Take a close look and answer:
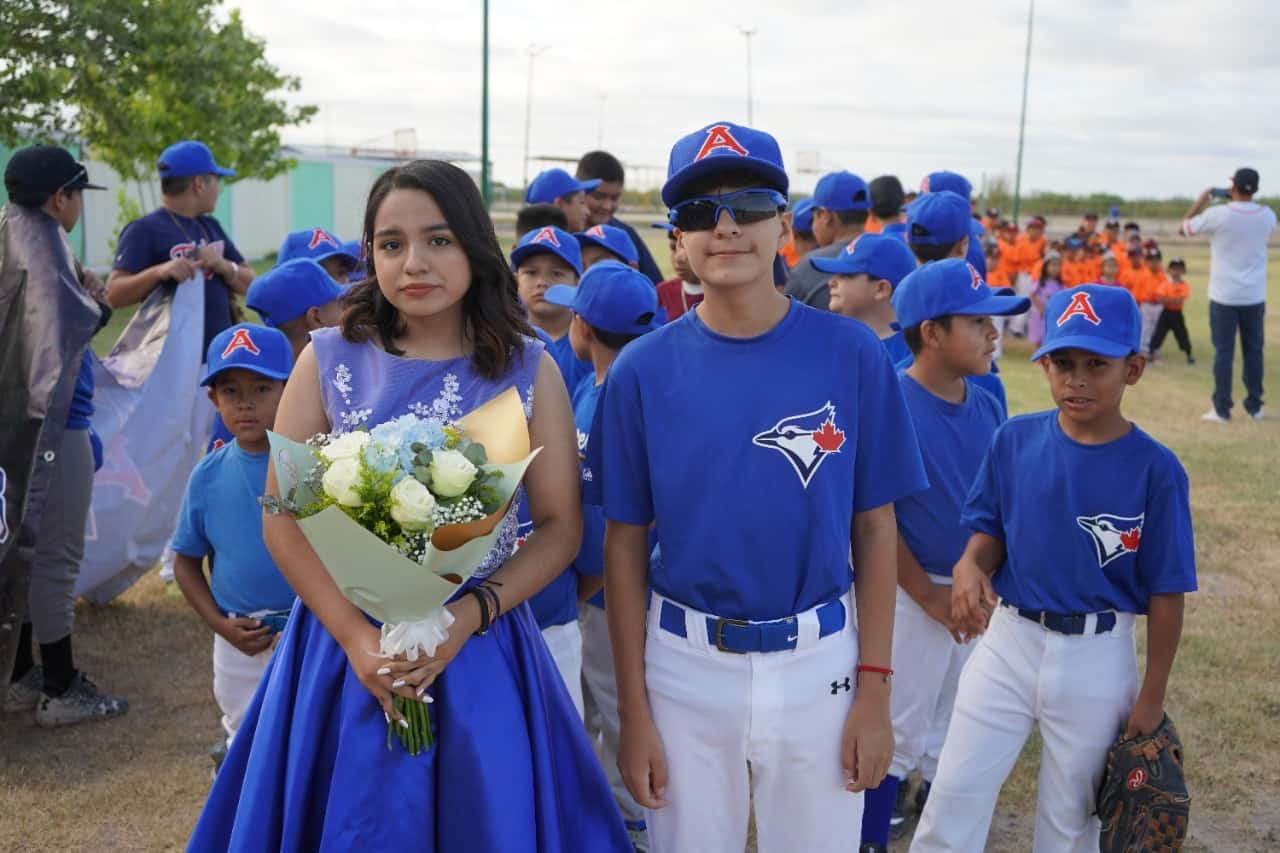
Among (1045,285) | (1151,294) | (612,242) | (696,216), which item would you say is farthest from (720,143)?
(1045,285)

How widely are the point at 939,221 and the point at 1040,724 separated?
3197mm

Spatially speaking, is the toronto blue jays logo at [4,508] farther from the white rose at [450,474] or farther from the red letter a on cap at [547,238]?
the white rose at [450,474]

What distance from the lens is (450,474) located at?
2.14 m

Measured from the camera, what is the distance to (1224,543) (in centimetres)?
775

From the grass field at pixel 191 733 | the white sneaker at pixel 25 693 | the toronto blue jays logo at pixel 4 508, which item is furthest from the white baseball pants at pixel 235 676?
the white sneaker at pixel 25 693

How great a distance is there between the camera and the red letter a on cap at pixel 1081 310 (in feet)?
10.8

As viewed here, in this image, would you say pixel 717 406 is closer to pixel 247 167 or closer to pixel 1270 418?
pixel 1270 418

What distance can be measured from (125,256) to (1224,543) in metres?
6.77

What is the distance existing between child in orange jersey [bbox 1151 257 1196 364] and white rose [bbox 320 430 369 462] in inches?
658

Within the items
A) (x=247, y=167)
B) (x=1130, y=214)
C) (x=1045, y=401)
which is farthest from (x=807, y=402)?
(x=1130, y=214)

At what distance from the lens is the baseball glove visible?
10.1 feet

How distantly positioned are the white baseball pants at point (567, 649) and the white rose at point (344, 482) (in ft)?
5.10

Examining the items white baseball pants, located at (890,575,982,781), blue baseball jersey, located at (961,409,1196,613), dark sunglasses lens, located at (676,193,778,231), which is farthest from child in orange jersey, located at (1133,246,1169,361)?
dark sunglasses lens, located at (676,193,778,231)

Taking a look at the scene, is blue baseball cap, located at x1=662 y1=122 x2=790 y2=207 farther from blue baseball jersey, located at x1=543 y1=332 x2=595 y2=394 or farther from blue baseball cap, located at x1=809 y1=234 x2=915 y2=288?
blue baseball cap, located at x1=809 y1=234 x2=915 y2=288
